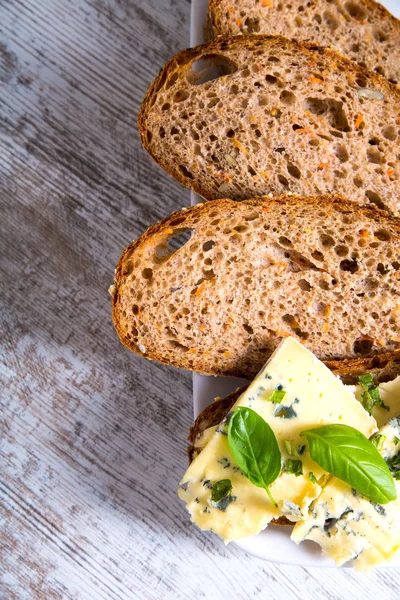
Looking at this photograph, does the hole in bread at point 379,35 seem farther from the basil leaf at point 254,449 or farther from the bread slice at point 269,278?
the basil leaf at point 254,449

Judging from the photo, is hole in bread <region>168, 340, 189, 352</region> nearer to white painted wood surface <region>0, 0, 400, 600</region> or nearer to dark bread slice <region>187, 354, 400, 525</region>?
dark bread slice <region>187, 354, 400, 525</region>

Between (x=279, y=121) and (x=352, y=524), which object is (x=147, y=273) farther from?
(x=352, y=524)

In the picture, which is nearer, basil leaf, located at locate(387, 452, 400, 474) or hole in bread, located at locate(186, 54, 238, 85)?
basil leaf, located at locate(387, 452, 400, 474)

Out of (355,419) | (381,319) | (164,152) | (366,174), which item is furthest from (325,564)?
(164,152)

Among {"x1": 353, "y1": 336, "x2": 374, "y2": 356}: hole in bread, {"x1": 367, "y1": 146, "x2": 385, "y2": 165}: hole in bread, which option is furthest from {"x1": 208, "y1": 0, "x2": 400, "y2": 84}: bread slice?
{"x1": 353, "y1": 336, "x2": 374, "y2": 356}: hole in bread

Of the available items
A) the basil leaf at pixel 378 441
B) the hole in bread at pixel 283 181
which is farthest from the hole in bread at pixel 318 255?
the basil leaf at pixel 378 441
